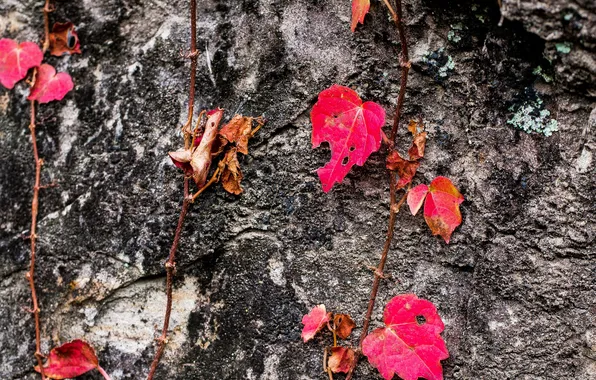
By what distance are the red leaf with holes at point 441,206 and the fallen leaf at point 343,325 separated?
25 cm

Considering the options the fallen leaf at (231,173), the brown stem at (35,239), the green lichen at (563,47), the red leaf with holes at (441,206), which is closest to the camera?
the green lichen at (563,47)

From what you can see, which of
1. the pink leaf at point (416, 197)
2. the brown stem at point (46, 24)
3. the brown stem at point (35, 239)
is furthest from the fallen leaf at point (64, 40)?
the pink leaf at point (416, 197)

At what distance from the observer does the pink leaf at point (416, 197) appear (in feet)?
3.82

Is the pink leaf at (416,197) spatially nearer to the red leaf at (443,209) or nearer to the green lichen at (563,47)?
the red leaf at (443,209)

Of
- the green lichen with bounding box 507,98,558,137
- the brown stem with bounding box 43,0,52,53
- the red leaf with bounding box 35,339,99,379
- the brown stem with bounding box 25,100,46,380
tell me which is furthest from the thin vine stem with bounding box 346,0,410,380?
the brown stem with bounding box 43,0,52,53

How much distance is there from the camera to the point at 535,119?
3.72 ft

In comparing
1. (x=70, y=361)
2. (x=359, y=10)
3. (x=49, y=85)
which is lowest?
(x=70, y=361)

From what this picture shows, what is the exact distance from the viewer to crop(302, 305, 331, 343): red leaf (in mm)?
1192

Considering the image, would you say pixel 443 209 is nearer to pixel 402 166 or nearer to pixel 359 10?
pixel 402 166

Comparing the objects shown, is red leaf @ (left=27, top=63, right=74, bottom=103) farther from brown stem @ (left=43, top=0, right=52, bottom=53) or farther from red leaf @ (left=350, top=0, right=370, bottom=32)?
red leaf @ (left=350, top=0, right=370, bottom=32)

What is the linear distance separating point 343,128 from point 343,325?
40cm

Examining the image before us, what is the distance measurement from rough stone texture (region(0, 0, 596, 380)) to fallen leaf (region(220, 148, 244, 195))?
0.08ft

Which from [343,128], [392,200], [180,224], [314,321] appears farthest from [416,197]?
[180,224]

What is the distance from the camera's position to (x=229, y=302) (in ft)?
4.13
